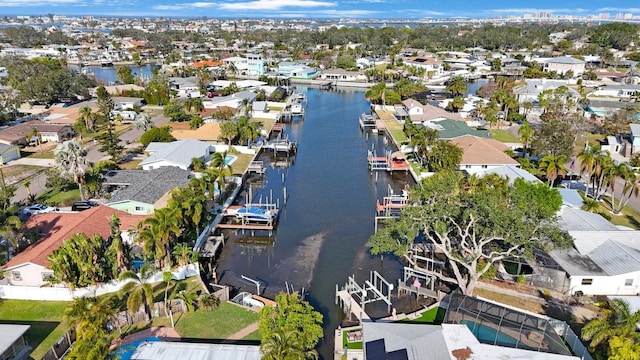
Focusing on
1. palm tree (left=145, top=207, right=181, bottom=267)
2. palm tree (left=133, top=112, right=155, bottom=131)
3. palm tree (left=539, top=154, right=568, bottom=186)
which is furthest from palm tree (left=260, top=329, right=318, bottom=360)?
palm tree (left=133, top=112, right=155, bottom=131)

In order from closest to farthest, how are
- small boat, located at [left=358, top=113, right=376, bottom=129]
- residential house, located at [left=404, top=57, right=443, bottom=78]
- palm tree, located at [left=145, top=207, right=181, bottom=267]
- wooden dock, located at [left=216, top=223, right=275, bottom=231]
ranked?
palm tree, located at [left=145, top=207, right=181, bottom=267]
wooden dock, located at [left=216, top=223, right=275, bottom=231]
small boat, located at [left=358, top=113, right=376, bottom=129]
residential house, located at [left=404, top=57, right=443, bottom=78]

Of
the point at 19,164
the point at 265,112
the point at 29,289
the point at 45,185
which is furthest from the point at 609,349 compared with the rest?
the point at 265,112

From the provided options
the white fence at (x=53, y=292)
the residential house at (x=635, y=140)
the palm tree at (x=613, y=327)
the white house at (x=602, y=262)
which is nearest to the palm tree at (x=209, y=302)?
the white fence at (x=53, y=292)

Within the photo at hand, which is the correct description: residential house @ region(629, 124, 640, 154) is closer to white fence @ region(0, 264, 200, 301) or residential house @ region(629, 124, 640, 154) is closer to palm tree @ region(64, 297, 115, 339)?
white fence @ region(0, 264, 200, 301)

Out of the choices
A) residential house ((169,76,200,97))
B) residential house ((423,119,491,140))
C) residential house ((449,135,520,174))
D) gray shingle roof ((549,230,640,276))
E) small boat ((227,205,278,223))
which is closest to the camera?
gray shingle roof ((549,230,640,276))

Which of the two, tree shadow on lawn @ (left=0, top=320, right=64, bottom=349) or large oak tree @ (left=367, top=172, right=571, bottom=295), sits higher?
large oak tree @ (left=367, top=172, right=571, bottom=295)

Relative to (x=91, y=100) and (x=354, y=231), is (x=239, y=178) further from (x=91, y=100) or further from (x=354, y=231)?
(x=91, y=100)

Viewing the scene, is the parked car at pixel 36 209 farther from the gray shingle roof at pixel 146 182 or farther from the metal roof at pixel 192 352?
the metal roof at pixel 192 352
